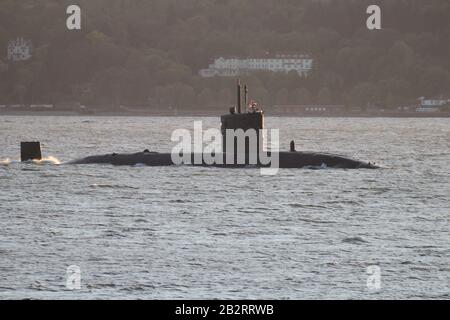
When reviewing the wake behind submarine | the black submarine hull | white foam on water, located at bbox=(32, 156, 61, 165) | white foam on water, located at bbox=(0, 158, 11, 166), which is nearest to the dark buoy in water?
white foam on water, located at bbox=(32, 156, 61, 165)

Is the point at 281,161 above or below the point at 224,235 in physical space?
above

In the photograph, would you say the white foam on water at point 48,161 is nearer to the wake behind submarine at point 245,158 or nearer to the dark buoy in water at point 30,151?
the dark buoy in water at point 30,151

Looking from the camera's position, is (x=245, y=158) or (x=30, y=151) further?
(x=30, y=151)

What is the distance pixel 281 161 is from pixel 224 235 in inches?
1081

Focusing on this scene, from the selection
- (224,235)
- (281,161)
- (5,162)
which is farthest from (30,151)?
(224,235)

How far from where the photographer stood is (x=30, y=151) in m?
79.2

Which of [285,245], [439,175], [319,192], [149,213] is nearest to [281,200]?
[319,192]

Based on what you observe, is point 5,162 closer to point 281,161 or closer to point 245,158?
point 245,158

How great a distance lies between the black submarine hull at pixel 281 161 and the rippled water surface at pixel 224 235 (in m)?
1.12

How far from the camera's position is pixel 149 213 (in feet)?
157

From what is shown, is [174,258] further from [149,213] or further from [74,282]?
[149,213]

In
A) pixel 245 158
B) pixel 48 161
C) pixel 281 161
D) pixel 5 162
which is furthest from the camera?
pixel 5 162

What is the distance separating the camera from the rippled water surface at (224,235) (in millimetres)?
32562

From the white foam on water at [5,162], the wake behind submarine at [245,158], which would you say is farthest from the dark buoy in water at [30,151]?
the wake behind submarine at [245,158]
